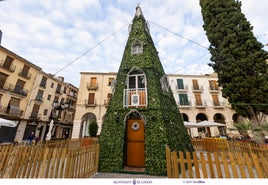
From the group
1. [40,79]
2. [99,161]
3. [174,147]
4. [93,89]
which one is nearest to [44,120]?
[40,79]

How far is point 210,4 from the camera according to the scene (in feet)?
41.1

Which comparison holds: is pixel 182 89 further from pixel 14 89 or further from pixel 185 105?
pixel 14 89

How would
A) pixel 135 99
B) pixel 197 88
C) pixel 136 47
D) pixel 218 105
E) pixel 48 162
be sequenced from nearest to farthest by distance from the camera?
pixel 48 162 < pixel 135 99 < pixel 136 47 < pixel 218 105 < pixel 197 88

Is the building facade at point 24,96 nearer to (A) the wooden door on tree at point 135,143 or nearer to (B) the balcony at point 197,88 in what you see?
(A) the wooden door on tree at point 135,143

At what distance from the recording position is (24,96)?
23.4 m

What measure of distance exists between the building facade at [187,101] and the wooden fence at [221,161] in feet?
44.9

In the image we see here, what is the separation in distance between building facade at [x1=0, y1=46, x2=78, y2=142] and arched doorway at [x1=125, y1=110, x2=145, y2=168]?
15012 mm

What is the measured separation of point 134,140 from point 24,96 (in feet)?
89.8

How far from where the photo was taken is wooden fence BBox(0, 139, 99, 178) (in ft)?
14.0

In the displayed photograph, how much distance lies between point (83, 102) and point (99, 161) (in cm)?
2088

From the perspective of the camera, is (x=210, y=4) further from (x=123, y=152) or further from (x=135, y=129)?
(x=123, y=152)

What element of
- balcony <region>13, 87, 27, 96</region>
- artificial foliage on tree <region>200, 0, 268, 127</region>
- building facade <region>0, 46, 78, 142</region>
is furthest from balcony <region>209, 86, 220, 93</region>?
balcony <region>13, 87, 27, 96</region>

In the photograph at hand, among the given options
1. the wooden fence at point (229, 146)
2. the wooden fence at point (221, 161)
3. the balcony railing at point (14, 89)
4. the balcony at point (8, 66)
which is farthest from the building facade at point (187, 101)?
the wooden fence at point (221, 161)

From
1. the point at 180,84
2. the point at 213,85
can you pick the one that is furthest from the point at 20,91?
the point at 213,85
